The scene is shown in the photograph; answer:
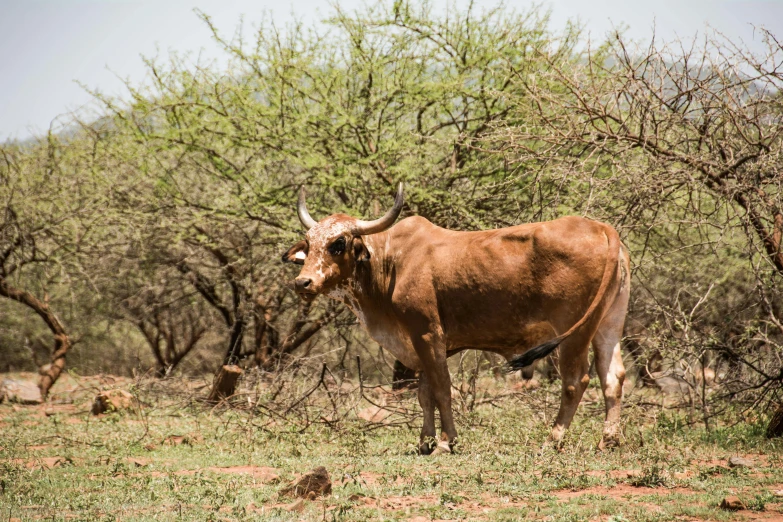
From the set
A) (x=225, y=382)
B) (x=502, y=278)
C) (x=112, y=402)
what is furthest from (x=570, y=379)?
(x=112, y=402)

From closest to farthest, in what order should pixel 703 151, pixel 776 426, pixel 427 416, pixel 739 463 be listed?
pixel 739 463, pixel 427 416, pixel 776 426, pixel 703 151

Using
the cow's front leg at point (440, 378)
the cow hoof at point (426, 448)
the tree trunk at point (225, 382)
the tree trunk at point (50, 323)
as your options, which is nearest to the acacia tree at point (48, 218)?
the tree trunk at point (50, 323)

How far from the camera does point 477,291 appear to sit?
7.36 meters

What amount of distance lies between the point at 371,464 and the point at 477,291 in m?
1.66

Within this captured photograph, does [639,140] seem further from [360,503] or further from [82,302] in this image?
[82,302]

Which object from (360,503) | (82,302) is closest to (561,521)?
(360,503)

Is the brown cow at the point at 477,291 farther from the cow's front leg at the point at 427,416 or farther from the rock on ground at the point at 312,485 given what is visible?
the rock on ground at the point at 312,485

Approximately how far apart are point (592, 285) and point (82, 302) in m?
13.7

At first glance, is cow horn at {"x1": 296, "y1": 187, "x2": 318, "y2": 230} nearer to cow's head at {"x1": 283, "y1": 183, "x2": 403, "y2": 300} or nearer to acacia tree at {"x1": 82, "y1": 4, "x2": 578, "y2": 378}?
cow's head at {"x1": 283, "y1": 183, "x2": 403, "y2": 300}

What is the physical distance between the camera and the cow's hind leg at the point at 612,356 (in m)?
7.30

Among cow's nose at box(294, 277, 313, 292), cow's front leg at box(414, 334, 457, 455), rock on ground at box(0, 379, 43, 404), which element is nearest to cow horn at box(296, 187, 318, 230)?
cow's nose at box(294, 277, 313, 292)

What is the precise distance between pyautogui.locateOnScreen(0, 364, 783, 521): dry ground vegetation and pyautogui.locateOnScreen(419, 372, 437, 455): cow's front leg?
0.23 m

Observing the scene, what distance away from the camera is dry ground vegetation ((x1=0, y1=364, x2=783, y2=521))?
5344mm

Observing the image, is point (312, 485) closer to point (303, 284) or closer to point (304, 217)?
point (303, 284)
